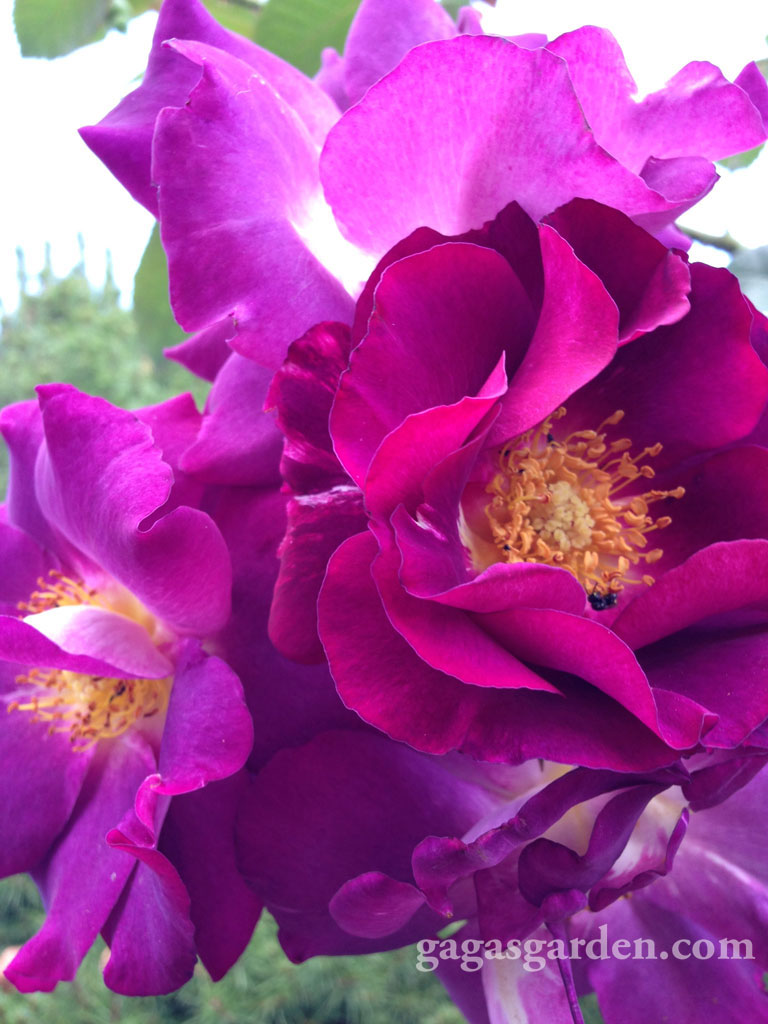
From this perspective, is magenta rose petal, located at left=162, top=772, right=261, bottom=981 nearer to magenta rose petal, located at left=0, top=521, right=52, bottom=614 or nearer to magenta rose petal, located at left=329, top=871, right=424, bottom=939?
magenta rose petal, located at left=329, top=871, right=424, bottom=939

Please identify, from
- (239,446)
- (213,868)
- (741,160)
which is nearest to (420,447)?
(239,446)

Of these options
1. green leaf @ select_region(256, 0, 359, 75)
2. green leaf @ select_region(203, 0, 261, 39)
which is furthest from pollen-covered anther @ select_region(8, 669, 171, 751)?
green leaf @ select_region(203, 0, 261, 39)

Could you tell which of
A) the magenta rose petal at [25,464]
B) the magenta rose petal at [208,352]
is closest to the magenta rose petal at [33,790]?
the magenta rose petal at [25,464]

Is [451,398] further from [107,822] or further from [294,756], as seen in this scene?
[107,822]

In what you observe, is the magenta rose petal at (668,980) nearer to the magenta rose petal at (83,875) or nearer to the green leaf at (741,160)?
the magenta rose petal at (83,875)

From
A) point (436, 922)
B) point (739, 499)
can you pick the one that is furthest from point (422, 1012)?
point (739, 499)

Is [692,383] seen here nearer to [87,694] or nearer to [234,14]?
[87,694]

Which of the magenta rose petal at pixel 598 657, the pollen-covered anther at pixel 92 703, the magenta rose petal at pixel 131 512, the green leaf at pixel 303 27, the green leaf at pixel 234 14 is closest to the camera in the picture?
the magenta rose petal at pixel 598 657
